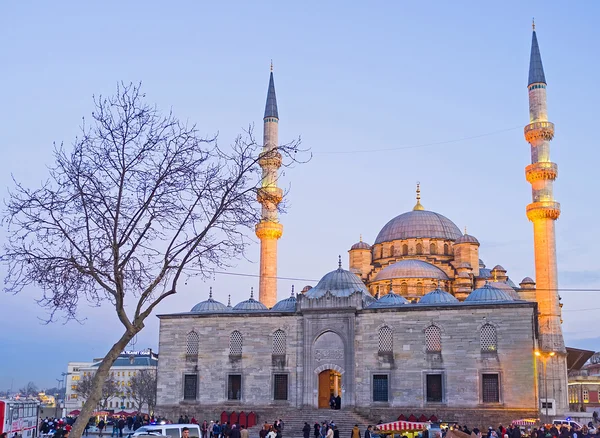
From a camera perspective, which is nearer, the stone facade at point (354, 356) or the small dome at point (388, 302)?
the stone facade at point (354, 356)

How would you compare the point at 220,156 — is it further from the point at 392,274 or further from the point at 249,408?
the point at 392,274

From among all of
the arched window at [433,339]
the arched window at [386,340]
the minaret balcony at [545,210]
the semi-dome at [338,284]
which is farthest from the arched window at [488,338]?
the minaret balcony at [545,210]

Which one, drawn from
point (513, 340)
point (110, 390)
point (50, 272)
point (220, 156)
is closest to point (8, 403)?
point (50, 272)

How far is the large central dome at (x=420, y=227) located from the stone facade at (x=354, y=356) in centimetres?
1598

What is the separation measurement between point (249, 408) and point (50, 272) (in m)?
24.8

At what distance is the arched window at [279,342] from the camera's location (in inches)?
1393

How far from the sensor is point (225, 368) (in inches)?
1410

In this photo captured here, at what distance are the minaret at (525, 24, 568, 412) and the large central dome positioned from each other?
640 centimetres

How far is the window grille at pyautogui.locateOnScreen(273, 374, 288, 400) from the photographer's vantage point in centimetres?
3478

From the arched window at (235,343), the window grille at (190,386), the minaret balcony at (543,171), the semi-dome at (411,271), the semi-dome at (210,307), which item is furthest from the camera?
the minaret balcony at (543,171)

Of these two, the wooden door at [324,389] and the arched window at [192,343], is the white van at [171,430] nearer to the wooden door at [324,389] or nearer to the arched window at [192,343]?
the wooden door at [324,389]

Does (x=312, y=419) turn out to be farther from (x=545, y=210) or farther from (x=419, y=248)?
(x=545, y=210)

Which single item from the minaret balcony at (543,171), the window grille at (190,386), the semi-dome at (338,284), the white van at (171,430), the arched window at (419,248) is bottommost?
the white van at (171,430)

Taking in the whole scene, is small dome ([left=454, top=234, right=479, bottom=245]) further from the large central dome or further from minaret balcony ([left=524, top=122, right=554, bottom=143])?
minaret balcony ([left=524, top=122, right=554, bottom=143])
